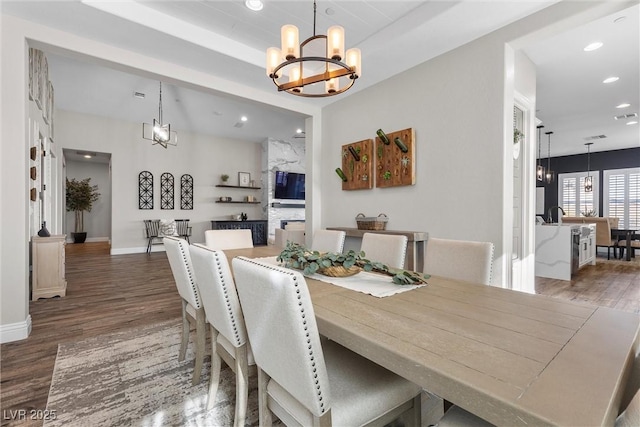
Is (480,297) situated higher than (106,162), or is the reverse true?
(106,162)

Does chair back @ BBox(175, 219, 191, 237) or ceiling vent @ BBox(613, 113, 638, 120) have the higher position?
ceiling vent @ BBox(613, 113, 638, 120)

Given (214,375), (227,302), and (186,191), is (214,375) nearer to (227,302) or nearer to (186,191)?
(227,302)

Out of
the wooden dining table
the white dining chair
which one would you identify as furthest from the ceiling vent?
the wooden dining table

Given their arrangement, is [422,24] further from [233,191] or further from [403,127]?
[233,191]

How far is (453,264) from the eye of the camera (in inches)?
77.5

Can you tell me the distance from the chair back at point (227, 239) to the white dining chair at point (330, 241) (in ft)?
2.51

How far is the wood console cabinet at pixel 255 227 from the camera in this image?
8117mm

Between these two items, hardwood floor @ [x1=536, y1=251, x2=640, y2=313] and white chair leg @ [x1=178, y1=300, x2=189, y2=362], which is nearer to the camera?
white chair leg @ [x1=178, y1=300, x2=189, y2=362]

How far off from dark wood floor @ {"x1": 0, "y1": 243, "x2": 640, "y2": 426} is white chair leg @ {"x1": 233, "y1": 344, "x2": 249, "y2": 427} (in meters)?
1.18

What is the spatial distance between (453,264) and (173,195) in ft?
25.0

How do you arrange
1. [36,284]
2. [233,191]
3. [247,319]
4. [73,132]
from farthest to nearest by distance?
1. [233,191]
2. [73,132]
3. [36,284]
4. [247,319]

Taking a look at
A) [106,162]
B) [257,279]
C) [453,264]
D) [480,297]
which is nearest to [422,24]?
[453,264]

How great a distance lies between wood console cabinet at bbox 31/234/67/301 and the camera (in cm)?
353

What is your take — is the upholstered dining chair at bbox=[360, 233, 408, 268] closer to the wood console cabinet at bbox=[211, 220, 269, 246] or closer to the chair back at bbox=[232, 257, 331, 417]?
the chair back at bbox=[232, 257, 331, 417]
